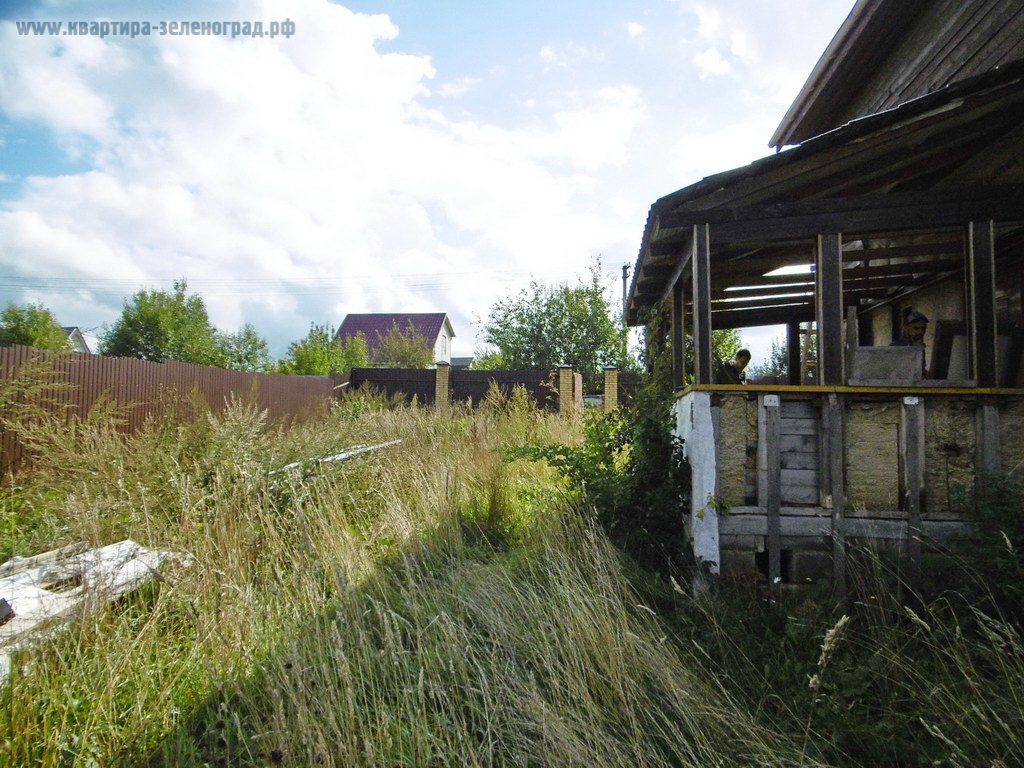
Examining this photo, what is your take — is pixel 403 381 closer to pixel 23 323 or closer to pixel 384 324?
pixel 23 323

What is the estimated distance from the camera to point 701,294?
436 centimetres

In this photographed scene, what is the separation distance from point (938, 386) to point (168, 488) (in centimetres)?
552

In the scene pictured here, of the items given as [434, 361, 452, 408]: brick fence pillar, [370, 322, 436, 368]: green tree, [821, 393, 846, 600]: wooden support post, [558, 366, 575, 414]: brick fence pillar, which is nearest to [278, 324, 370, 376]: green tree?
[370, 322, 436, 368]: green tree

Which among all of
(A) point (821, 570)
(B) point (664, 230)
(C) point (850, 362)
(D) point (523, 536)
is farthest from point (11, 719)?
(C) point (850, 362)

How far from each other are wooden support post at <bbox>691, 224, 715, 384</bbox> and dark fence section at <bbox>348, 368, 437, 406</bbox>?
14.0 m

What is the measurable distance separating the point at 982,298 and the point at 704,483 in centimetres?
222

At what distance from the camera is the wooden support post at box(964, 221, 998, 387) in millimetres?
3969

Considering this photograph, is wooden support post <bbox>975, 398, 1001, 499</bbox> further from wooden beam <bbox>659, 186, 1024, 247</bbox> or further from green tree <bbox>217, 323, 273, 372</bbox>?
green tree <bbox>217, 323, 273, 372</bbox>

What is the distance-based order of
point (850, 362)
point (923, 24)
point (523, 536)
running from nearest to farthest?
point (850, 362) < point (523, 536) < point (923, 24)

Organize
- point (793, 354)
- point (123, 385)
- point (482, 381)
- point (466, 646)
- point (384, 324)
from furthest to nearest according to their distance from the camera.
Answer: point (384, 324) → point (482, 381) → point (123, 385) → point (793, 354) → point (466, 646)

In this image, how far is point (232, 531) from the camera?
405 cm

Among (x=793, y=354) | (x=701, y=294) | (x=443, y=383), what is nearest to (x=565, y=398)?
(x=793, y=354)

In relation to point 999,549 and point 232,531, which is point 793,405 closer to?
point 999,549

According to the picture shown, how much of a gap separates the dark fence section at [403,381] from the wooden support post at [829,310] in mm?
14439
